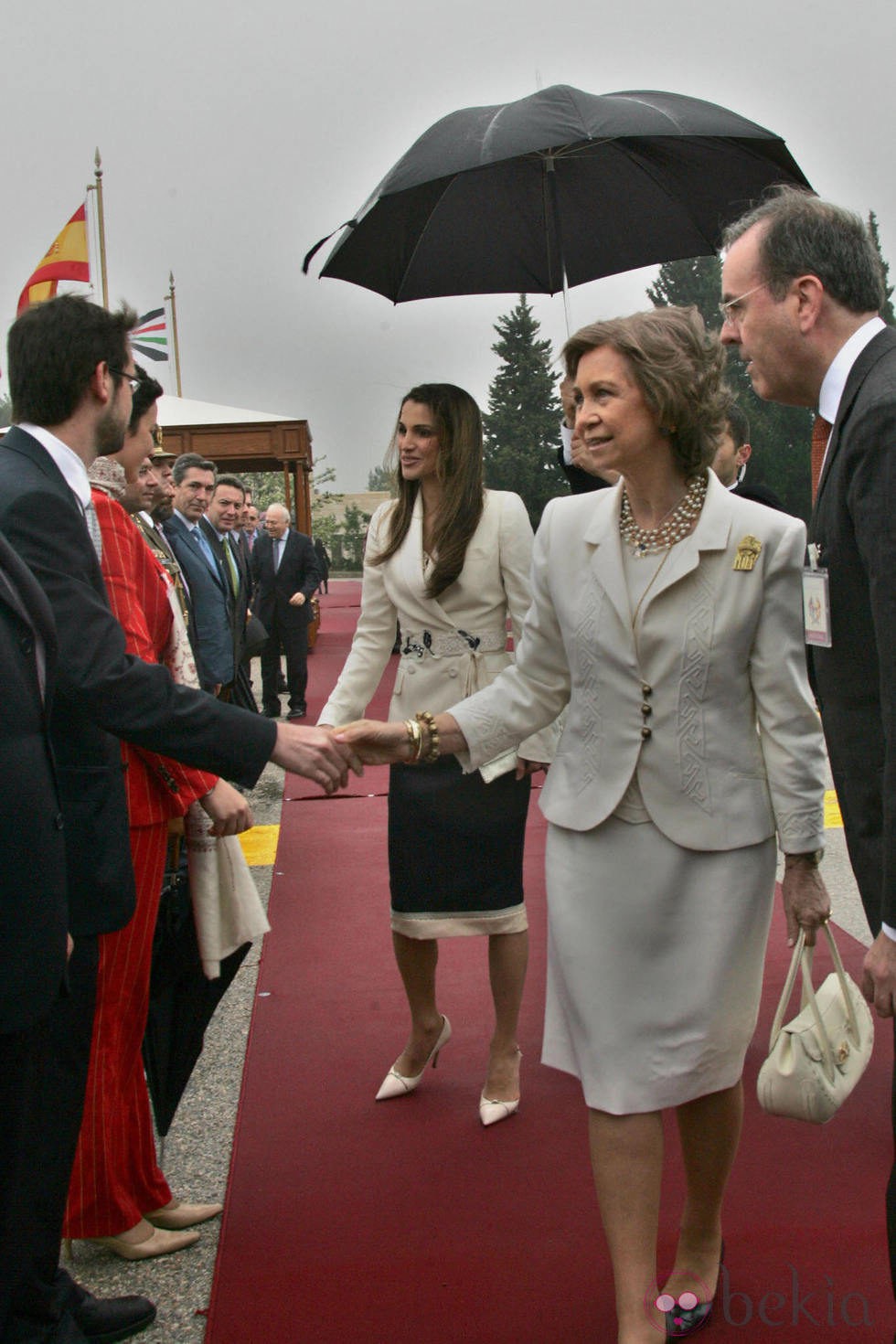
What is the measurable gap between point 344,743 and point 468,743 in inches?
14.6

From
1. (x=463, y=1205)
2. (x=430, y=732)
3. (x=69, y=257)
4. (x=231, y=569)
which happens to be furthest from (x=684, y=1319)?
(x=69, y=257)

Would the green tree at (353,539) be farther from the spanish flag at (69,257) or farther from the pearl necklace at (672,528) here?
the pearl necklace at (672,528)

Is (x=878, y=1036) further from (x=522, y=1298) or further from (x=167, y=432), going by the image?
(x=167, y=432)

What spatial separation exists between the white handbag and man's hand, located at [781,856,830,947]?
0.08 meters

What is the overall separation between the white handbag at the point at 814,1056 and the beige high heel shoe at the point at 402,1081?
176cm

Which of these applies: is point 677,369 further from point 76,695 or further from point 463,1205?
point 463,1205

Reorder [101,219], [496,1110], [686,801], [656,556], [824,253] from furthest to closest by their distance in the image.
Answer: [101,219], [496,1110], [656,556], [686,801], [824,253]

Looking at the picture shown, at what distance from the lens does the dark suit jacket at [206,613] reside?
783 centimetres

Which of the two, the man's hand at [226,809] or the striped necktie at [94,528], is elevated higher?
the striped necktie at [94,528]

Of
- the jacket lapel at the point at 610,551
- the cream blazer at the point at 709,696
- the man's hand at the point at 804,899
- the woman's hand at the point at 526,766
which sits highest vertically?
the jacket lapel at the point at 610,551

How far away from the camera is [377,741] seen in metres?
3.10

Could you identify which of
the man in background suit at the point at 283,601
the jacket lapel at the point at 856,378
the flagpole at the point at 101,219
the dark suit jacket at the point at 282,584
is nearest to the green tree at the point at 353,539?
the flagpole at the point at 101,219

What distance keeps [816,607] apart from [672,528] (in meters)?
0.46

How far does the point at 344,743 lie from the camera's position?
3189 millimetres
